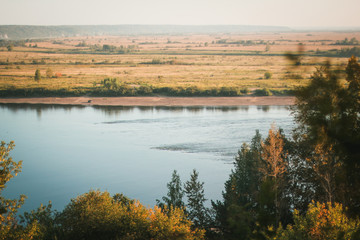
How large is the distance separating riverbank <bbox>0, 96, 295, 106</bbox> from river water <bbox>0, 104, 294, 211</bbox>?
1966 millimetres

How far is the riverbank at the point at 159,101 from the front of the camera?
45.2m

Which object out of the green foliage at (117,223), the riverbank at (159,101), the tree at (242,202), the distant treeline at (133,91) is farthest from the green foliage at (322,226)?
the distant treeline at (133,91)

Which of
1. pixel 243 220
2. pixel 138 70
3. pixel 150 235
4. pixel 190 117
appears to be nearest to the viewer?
pixel 150 235

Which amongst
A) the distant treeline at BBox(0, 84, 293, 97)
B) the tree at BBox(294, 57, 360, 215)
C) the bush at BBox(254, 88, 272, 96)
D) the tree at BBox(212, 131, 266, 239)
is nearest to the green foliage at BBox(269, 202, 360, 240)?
the tree at BBox(212, 131, 266, 239)

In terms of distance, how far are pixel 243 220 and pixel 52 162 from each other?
1777 cm

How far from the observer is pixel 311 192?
15016 millimetres

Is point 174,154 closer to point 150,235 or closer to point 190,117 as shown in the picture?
point 190,117

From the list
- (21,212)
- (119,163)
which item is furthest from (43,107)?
(21,212)

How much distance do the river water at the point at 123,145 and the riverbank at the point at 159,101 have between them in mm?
1966

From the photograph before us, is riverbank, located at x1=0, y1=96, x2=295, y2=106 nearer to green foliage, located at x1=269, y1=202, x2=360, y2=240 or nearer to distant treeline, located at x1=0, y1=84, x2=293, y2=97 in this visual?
distant treeline, located at x1=0, y1=84, x2=293, y2=97

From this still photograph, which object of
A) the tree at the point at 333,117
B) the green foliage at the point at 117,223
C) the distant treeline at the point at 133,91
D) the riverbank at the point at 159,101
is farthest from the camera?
the distant treeline at the point at 133,91

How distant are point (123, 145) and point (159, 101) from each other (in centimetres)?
1682

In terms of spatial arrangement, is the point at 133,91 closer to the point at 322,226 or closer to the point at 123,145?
the point at 123,145

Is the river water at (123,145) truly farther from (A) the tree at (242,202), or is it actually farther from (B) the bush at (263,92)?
(B) the bush at (263,92)
